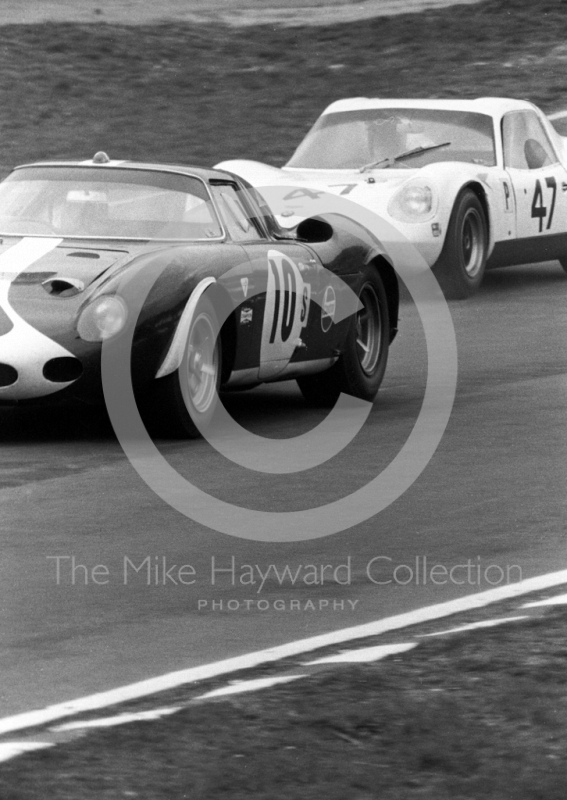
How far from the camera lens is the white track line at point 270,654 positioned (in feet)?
13.8

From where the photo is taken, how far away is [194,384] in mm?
8250

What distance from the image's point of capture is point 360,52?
1120 inches

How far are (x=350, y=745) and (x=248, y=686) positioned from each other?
0.54 m

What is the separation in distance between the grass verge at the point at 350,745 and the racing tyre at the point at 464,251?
395 inches

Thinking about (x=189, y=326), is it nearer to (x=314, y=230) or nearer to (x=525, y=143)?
(x=314, y=230)

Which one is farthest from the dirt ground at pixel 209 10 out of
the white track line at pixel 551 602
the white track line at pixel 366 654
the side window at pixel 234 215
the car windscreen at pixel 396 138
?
the white track line at pixel 366 654

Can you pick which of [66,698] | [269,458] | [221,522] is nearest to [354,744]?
[66,698]

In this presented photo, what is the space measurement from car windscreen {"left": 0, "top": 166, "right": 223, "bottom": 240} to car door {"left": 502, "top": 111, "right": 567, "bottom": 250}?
6821 mm

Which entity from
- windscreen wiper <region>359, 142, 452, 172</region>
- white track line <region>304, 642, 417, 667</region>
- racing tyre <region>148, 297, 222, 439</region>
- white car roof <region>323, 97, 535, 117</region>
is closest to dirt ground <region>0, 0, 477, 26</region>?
white car roof <region>323, 97, 535, 117</region>

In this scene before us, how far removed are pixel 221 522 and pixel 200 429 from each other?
1720 millimetres

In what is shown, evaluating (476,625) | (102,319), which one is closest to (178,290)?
(102,319)

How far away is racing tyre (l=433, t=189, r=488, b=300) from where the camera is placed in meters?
14.5

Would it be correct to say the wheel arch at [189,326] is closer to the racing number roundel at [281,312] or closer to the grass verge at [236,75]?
the racing number roundel at [281,312]

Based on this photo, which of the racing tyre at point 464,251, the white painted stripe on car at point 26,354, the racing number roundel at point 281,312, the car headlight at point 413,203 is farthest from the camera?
the racing tyre at point 464,251
